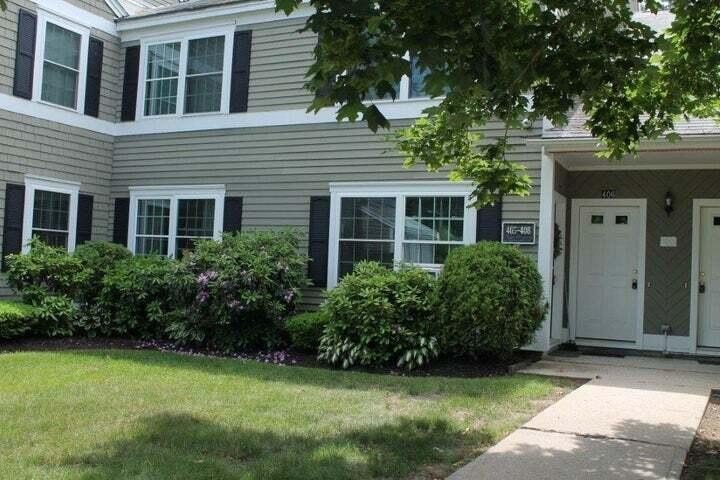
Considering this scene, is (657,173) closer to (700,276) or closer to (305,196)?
(700,276)

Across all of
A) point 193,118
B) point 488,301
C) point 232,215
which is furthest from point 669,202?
point 193,118

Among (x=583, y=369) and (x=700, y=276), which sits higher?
(x=700, y=276)

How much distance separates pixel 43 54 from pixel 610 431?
1044cm

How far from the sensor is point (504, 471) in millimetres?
4320

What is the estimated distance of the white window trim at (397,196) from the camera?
10117 millimetres

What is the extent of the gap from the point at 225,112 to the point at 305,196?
217cm

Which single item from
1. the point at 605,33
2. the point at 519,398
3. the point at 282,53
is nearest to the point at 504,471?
the point at 519,398

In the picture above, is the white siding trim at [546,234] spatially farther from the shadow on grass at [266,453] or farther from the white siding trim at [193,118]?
the shadow on grass at [266,453]

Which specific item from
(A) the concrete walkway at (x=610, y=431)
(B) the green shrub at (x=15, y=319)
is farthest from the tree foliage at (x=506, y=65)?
(B) the green shrub at (x=15, y=319)

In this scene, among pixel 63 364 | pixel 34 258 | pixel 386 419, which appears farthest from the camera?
pixel 34 258

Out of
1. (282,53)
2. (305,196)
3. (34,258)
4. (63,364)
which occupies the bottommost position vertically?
(63,364)

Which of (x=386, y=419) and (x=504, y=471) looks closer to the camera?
(x=504, y=471)

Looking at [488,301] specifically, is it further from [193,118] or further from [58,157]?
[58,157]

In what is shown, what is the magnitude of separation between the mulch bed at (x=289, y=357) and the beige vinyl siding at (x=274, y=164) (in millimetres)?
1643
